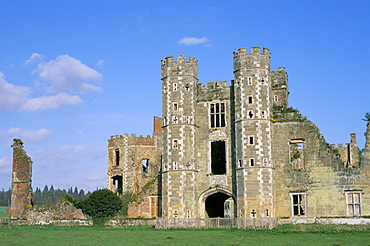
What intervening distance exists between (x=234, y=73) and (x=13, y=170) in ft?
82.6

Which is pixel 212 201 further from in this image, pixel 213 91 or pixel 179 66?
pixel 179 66

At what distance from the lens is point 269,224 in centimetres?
3847

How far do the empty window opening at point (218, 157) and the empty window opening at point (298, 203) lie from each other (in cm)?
771

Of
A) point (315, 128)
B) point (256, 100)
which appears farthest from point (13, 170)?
point (315, 128)

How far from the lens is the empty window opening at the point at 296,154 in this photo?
41188 mm

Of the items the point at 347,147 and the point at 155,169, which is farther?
the point at 155,169

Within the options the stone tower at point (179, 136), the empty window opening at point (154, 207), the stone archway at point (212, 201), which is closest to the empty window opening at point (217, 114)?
the stone tower at point (179, 136)

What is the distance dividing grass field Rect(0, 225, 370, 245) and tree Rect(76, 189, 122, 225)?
13.2m

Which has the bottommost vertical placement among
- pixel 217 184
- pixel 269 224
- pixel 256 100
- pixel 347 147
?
pixel 269 224

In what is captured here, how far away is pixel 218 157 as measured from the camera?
153ft

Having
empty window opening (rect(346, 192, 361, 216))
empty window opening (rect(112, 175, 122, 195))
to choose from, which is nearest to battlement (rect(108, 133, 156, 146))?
empty window opening (rect(112, 175, 122, 195))

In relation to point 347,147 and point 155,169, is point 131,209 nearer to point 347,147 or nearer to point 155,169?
point 155,169

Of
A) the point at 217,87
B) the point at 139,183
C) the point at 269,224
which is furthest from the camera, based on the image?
the point at 139,183

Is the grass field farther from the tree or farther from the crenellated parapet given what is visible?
the tree
